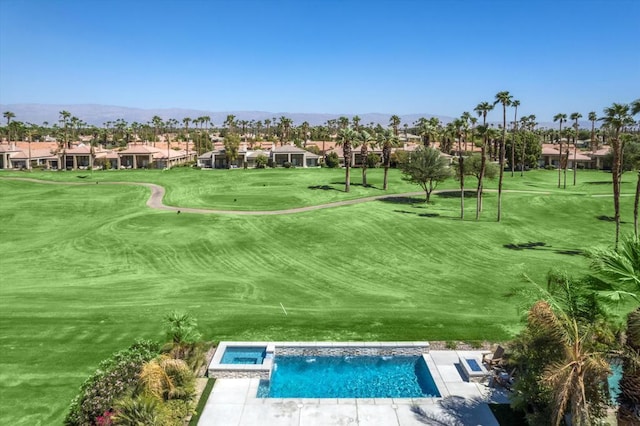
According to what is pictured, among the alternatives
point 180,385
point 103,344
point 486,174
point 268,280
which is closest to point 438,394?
point 180,385

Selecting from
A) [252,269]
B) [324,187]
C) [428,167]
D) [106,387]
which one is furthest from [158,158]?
[106,387]

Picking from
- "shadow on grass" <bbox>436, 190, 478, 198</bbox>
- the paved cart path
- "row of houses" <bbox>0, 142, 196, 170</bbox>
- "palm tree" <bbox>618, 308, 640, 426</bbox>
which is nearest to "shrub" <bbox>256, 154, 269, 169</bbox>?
"row of houses" <bbox>0, 142, 196, 170</bbox>

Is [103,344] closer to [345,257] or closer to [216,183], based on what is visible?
[345,257]

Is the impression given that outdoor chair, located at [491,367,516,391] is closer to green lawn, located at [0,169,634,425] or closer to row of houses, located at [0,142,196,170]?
green lawn, located at [0,169,634,425]

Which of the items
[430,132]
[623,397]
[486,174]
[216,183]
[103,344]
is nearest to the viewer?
[623,397]

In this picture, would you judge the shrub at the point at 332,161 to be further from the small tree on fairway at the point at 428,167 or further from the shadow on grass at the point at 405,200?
the small tree on fairway at the point at 428,167
